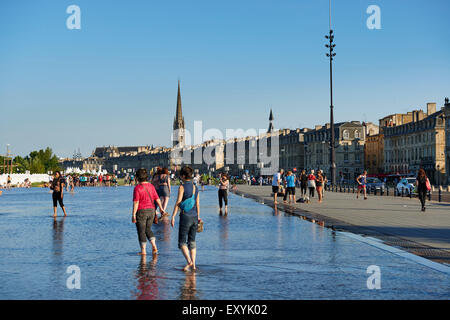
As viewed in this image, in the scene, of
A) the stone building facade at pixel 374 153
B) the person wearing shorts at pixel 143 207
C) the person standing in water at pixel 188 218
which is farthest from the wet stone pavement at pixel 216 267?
the stone building facade at pixel 374 153

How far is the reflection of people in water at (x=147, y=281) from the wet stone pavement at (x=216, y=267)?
1 cm

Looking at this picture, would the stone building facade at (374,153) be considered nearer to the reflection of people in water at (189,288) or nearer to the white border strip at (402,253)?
the white border strip at (402,253)

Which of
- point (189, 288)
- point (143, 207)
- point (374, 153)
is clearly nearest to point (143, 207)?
point (143, 207)

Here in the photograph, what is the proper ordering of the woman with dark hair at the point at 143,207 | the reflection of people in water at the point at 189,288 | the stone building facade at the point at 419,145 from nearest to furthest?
the reflection of people in water at the point at 189,288 < the woman with dark hair at the point at 143,207 < the stone building facade at the point at 419,145

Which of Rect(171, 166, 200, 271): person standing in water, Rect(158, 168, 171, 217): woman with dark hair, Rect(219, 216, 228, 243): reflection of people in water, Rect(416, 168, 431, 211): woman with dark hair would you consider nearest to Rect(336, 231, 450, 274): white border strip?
Rect(219, 216, 228, 243): reflection of people in water

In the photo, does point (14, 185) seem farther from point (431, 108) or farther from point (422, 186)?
point (422, 186)

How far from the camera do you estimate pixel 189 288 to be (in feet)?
24.8

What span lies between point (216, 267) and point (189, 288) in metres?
1.80

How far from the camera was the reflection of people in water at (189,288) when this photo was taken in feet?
23.0

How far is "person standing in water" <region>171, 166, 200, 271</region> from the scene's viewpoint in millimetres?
9148

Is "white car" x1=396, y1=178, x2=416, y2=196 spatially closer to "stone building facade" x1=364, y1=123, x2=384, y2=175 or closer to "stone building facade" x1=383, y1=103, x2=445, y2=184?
"stone building facade" x1=383, y1=103, x2=445, y2=184

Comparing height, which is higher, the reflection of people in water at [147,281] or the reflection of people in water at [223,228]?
the reflection of people in water at [147,281]

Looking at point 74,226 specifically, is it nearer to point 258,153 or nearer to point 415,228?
point 415,228

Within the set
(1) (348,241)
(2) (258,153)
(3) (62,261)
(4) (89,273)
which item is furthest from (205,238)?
(2) (258,153)
